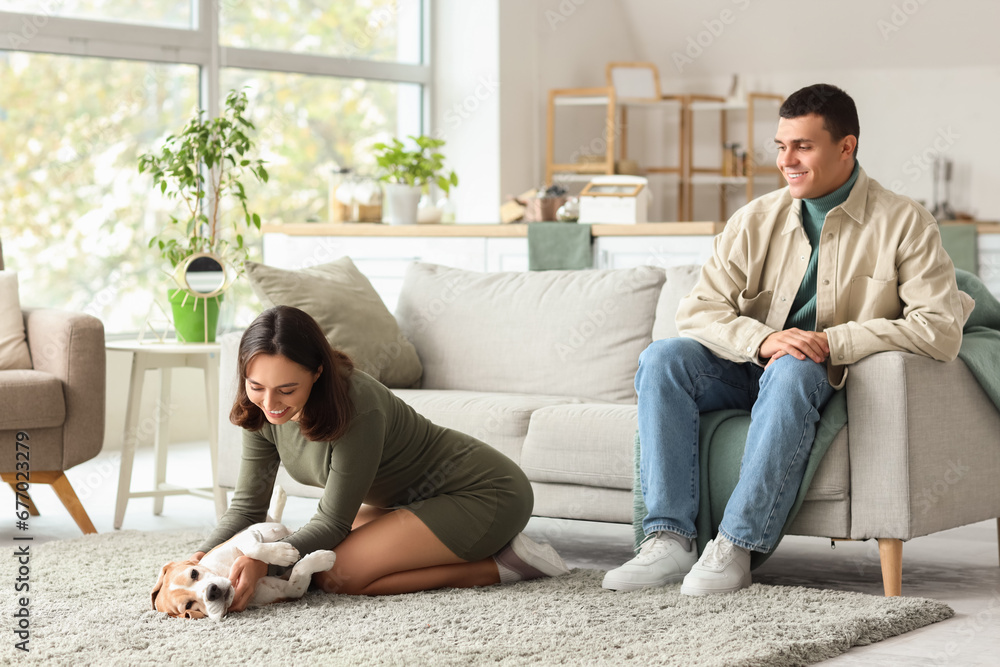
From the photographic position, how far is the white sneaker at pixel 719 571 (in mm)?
2424

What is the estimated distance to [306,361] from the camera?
2178mm

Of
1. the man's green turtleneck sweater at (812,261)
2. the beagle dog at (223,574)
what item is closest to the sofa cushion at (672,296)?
the man's green turtleneck sweater at (812,261)

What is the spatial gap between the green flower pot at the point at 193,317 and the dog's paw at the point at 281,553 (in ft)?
5.18

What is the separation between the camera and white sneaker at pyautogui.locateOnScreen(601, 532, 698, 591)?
2.49 meters

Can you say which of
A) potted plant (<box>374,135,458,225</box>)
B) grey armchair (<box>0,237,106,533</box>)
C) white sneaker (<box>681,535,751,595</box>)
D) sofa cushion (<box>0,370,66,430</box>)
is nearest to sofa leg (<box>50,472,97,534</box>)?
grey armchair (<box>0,237,106,533</box>)

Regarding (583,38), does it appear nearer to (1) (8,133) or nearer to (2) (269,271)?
(1) (8,133)

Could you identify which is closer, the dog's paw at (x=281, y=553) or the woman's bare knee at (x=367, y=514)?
the dog's paw at (x=281, y=553)

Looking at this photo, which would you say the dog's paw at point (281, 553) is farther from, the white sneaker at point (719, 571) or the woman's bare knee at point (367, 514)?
the white sneaker at point (719, 571)

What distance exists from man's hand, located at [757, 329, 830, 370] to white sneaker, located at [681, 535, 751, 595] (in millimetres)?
379

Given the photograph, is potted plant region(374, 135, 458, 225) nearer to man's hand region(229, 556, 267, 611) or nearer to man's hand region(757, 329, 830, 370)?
man's hand region(757, 329, 830, 370)

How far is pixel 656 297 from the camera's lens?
11.0ft

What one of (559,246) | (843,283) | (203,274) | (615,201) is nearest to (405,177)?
(559,246)

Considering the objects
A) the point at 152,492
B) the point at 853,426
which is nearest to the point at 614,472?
the point at 853,426
